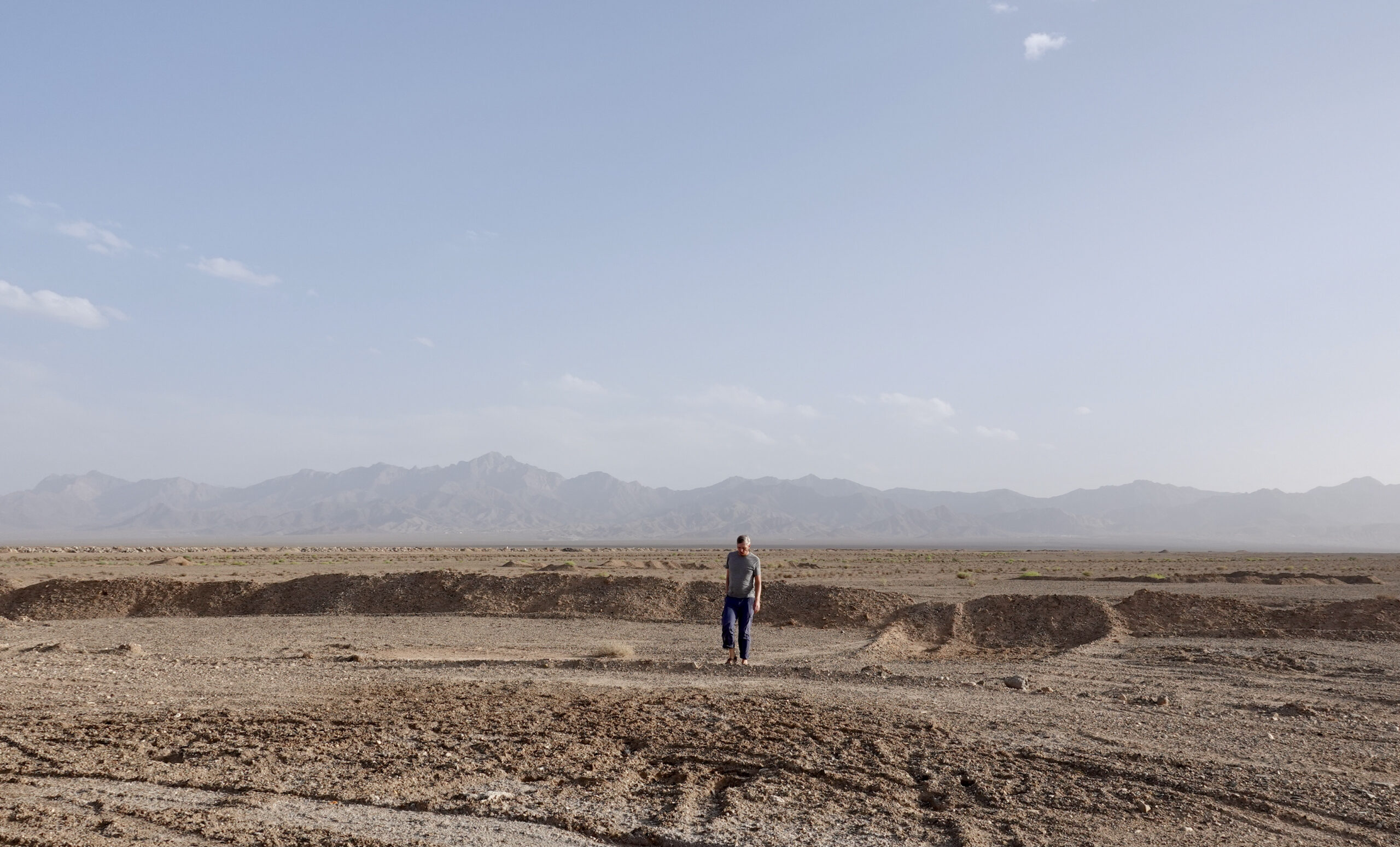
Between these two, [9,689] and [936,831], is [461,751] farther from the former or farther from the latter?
[9,689]

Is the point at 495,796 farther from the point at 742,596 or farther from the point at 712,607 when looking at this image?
the point at 712,607

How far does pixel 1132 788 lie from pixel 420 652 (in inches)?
511

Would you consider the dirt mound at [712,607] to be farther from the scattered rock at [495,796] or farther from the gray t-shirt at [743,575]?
the scattered rock at [495,796]

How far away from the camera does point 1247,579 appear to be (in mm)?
48656

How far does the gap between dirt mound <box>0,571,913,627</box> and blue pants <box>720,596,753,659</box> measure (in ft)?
30.6

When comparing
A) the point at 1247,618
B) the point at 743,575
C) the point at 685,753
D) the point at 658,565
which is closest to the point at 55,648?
the point at 743,575

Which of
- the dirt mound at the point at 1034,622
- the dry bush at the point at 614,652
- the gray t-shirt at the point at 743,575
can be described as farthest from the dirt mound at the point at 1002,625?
the gray t-shirt at the point at 743,575

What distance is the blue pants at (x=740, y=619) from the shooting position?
13812mm

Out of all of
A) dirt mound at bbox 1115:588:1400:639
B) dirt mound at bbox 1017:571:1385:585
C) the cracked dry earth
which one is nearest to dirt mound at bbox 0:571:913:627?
dirt mound at bbox 1115:588:1400:639

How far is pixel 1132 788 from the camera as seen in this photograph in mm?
7027

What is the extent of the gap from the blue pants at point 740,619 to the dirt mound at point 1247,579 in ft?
131

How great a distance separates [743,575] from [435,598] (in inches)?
617

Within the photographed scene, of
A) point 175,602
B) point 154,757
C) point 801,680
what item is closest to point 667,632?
point 801,680

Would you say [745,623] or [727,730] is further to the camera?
[745,623]
